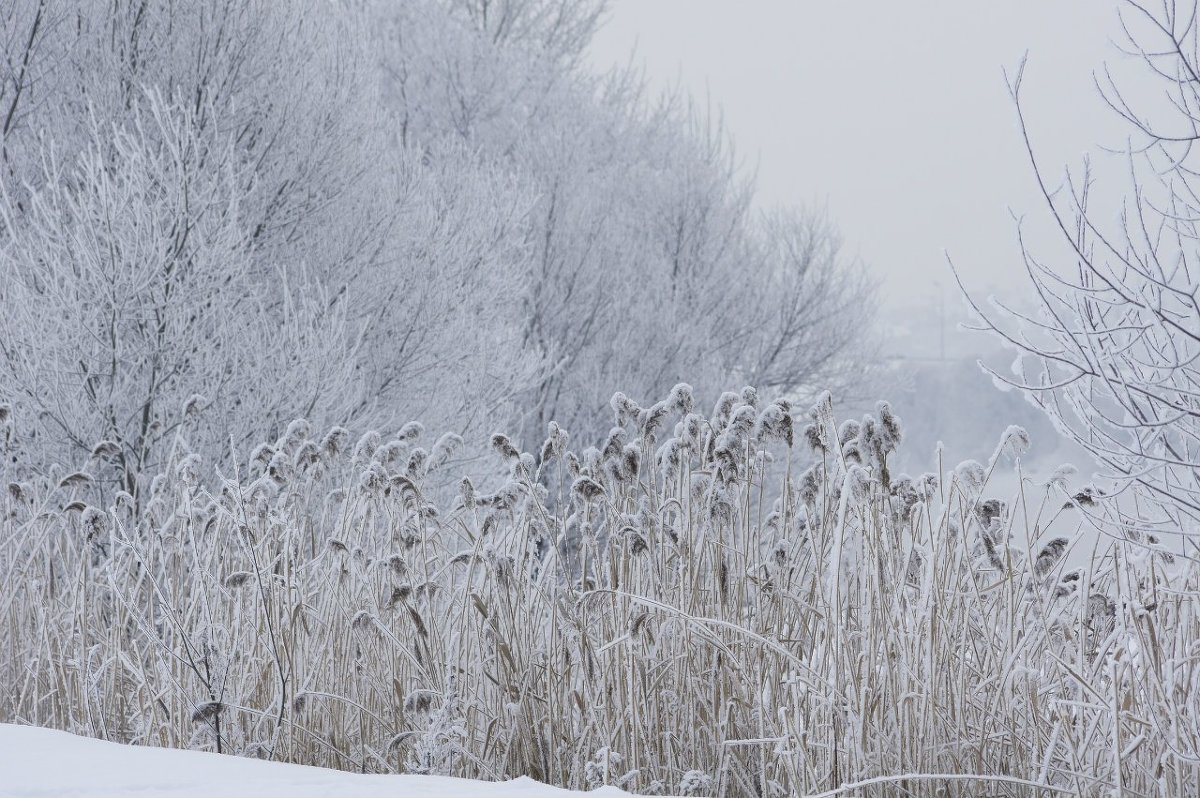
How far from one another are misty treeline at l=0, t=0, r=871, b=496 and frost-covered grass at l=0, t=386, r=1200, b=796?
91cm

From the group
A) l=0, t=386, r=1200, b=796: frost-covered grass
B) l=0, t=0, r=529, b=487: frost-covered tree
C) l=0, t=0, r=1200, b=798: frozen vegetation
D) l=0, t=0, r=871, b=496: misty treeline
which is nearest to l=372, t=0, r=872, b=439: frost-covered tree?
l=0, t=0, r=871, b=496: misty treeline

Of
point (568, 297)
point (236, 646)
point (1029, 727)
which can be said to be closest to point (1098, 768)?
point (1029, 727)

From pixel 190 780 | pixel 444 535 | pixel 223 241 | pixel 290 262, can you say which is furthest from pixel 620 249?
pixel 190 780

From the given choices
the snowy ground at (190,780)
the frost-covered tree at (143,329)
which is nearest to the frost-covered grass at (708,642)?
the snowy ground at (190,780)

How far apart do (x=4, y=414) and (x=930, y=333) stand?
148 ft

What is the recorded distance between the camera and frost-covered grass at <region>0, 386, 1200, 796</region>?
2.31 metres

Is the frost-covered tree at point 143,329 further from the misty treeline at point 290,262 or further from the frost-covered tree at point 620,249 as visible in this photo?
the frost-covered tree at point 620,249

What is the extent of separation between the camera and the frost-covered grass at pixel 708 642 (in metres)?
2.31

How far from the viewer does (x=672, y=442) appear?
2732mm

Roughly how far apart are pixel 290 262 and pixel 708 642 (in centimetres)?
697

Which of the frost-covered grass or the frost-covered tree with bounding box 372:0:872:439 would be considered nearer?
the frost-covered grass

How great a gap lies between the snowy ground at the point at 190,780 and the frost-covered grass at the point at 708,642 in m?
0.55

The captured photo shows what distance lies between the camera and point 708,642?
2.68 m

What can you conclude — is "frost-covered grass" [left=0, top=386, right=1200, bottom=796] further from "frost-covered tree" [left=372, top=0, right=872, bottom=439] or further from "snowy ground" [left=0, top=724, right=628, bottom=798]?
"frost-covered tree" [left=372, top=0, right=872, bottom=439]
